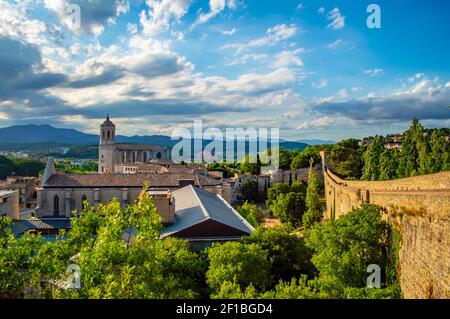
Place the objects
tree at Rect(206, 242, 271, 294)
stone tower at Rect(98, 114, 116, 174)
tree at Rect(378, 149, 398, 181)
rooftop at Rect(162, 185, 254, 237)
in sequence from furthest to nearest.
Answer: stone tower at Rect(98, 114, 116, 174) → tree at Rect(378, 149, 398, 181) → rooftop at Rect(162, 185, 254, 237) → tree at Rect(206, 242, 271, 294)

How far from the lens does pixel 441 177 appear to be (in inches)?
667

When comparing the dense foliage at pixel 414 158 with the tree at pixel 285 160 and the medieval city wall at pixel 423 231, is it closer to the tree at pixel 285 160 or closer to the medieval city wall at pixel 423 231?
the medieval city wall at pixel 423 231

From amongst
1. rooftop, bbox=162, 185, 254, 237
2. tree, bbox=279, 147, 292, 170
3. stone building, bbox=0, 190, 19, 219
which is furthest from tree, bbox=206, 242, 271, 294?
tree, bbox=279, 147, 292, 170

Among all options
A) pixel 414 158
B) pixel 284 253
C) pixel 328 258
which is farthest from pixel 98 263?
pixel 414 158

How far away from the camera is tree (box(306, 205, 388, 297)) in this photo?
1758 centimetres

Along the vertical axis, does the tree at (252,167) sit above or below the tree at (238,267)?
above

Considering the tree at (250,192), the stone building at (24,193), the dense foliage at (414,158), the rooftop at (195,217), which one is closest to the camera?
the rooftop at (195,217)

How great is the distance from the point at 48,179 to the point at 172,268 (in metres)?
34.1

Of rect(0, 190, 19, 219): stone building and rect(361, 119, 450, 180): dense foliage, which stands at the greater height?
rect(361, 119, 450, 180): dense foliage

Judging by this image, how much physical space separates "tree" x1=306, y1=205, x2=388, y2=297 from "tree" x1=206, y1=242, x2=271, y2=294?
2474mm

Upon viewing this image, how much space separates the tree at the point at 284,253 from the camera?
2075cm

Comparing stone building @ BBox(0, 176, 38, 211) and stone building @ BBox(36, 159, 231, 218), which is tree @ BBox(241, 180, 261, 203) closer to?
stone building @ BBox(36, 159, 231, 218)

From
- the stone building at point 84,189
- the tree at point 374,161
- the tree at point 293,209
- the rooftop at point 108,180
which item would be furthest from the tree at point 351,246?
the tree at point 374,161

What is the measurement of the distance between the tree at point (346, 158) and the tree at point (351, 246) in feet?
165
